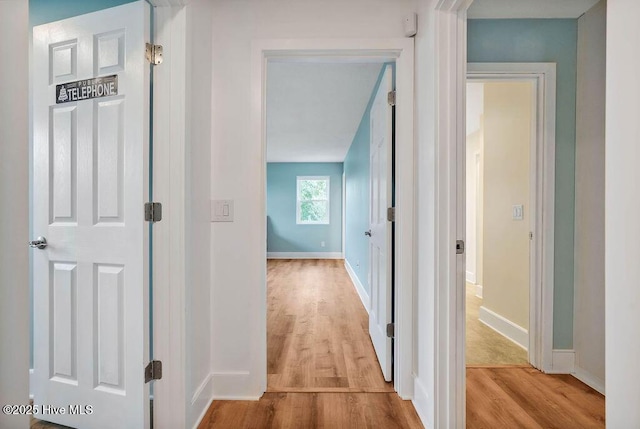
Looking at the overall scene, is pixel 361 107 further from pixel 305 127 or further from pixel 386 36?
pixel 386 36

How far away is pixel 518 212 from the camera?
8.55ft

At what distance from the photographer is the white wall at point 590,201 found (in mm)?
2006

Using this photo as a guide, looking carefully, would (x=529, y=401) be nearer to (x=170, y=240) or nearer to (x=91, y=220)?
(x=170, y=240)

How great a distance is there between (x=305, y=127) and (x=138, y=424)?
4152 millimetres

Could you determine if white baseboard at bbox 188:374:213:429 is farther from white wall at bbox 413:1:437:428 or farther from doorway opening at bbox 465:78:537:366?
doorway opening at bbox 465:78:537:366

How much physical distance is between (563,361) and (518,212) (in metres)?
1.12

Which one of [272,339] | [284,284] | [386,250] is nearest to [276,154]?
[284,284]

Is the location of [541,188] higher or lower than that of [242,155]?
lower

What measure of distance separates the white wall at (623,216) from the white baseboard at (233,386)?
5.28ft

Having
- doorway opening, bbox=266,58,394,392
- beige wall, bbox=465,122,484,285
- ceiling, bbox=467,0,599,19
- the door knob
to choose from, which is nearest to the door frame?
ceiling, bbox=467,0,599,19

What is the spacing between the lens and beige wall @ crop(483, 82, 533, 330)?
8.33 ft

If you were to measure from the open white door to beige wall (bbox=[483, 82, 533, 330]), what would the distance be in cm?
117

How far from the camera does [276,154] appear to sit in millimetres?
6949

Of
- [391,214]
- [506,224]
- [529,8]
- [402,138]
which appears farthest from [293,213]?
[529,8]
